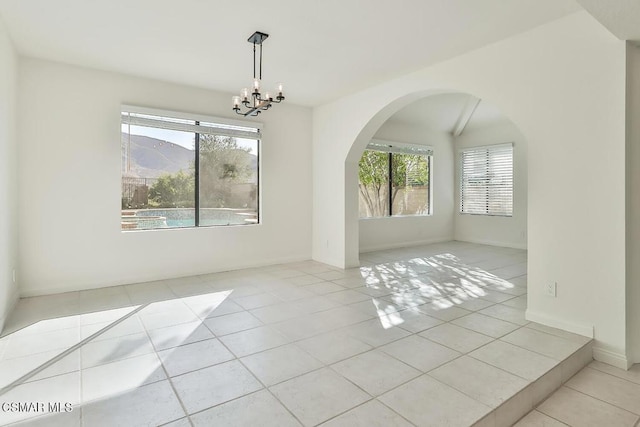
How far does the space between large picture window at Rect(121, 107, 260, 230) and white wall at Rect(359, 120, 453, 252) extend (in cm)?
256

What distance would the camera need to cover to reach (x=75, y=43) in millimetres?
3418

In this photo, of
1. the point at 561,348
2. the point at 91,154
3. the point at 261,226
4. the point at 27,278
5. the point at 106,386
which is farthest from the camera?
the point at 261,226

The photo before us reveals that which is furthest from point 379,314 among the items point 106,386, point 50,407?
point 50,407

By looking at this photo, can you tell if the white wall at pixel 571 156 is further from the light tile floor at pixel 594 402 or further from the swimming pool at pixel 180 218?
the swimming pool at pixel 180 218

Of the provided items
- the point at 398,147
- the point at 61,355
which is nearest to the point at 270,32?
the point at 61,355

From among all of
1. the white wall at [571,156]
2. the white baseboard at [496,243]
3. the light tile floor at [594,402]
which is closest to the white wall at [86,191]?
the white wall at [571,156]

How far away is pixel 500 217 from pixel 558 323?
4909mm

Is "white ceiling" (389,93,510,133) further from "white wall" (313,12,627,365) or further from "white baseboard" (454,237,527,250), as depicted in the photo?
"white wall" (313,12,627,365)

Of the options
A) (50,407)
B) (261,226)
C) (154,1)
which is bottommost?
(50,407)

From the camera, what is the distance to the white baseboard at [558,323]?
271cm

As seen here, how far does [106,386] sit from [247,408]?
90cm

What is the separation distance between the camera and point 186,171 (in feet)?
16.1

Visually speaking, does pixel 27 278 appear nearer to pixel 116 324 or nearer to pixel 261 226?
pixel 116 324

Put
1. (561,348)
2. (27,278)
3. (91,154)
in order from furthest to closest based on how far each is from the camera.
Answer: (91,154) < (27,278) < (561,348)
